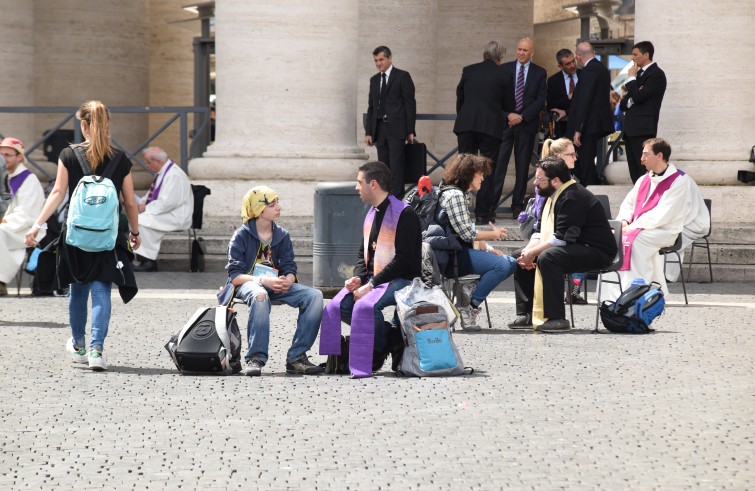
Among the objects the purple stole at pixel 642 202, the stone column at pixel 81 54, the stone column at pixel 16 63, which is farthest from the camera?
the stone column at pixel 81 54

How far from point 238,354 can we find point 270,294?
0.46 meters

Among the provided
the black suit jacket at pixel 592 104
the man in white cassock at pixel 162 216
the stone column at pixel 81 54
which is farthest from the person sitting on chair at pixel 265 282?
the stone column at pixel 81 54

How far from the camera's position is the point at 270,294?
9188mm

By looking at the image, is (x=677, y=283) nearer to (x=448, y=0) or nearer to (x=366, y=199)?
(x=366, y=199)

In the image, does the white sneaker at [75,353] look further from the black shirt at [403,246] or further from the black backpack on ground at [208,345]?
the black shirt at [403,246]

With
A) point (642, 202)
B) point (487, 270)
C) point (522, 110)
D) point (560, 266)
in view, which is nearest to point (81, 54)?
point (522, 110)

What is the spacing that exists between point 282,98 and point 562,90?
3041 millimetres

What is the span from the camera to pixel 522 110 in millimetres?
16094

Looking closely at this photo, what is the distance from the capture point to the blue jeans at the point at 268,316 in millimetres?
8891

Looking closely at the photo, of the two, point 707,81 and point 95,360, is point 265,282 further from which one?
point 707,81

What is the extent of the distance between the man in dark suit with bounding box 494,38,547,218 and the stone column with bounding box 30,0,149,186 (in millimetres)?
7505

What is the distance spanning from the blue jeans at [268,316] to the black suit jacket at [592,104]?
280 inches

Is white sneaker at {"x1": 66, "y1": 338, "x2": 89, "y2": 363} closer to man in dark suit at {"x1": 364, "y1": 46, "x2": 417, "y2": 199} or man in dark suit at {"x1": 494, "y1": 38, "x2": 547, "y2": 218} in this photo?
man in dark suit at {"x1": 364, "y1": 46, "x2": 417, "y2": 199}

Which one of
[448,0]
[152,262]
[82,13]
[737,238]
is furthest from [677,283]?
[82,13]
